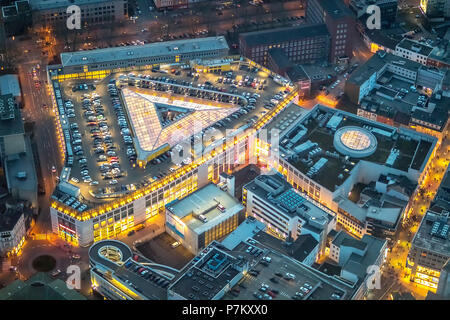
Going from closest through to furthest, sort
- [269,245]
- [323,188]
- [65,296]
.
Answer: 1. [65,296]
2. [269,245]
3. [323,188]

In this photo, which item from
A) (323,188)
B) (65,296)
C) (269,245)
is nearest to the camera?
(65,296)

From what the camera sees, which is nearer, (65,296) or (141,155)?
(65,296)

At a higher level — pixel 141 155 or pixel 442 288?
pixel 141 155

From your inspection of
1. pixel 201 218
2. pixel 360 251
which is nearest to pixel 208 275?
pixel 201 218

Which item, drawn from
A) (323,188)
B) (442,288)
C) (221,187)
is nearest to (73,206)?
(221,187)

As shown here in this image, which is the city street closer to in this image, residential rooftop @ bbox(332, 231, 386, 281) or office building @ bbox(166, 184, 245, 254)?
residential rooftop @ bbox(332, 231, 386, 281)

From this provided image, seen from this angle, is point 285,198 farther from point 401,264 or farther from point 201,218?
point 401,264

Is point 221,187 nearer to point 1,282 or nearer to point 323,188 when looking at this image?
point 323,188
